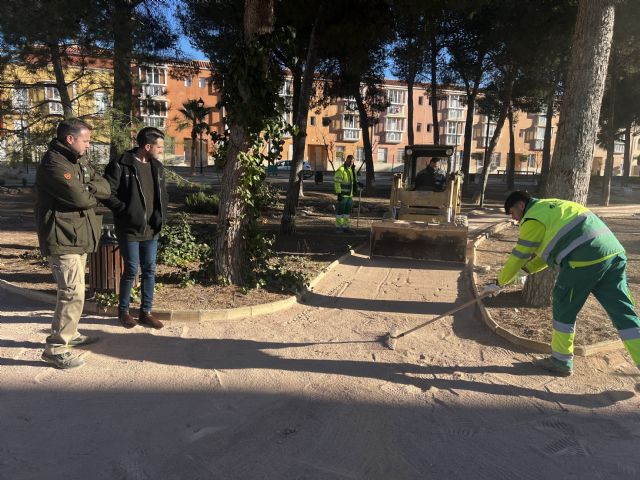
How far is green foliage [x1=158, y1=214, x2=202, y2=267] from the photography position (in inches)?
310

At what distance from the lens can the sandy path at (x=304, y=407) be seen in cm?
297

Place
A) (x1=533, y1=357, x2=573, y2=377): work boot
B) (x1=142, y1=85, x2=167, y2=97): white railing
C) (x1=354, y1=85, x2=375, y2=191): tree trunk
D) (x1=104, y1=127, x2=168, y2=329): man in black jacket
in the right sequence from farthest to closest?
1. (x1=354, y1=85, x2=375, y2=191): tree trunk
2. (x1=142, y1=85, x2=167, y2=97): white railing
3. (x1=104, y1=127, x2=168, y2=329): man in black jacket
4. (x1=533, y1=357, x2=573, y2=377): work boot

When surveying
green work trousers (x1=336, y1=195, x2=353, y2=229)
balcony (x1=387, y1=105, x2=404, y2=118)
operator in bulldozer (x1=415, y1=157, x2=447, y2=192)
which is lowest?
green work trousers (x1=336, y1=195, x2=353, y2=229)

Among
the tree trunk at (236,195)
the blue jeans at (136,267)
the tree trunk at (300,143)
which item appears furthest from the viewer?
the tree trunk at (300,143)

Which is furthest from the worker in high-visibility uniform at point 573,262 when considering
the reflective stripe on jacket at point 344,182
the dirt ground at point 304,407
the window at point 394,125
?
the window at point 394,125

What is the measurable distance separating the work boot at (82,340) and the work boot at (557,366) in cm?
424

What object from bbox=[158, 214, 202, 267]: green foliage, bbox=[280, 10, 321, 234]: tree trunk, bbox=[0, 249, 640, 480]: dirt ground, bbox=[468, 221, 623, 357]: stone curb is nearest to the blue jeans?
bbox=[0, 249, 640, 480]: dirt ground

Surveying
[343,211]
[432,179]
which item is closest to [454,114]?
[343,211]

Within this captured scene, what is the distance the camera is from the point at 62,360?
4199 mm

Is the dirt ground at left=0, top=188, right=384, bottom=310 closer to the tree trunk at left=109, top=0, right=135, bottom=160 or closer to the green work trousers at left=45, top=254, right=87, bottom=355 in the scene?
the green work trousers at left=45, top=254, right=87, bottom=355

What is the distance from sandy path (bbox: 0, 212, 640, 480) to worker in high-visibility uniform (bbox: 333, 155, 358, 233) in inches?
259

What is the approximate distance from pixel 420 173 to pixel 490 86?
18954mm

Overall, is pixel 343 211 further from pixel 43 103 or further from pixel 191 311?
pixel 191 311

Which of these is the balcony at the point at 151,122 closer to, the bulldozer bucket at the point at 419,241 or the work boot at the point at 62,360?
the bulldozer bucket at the point at 419,241
